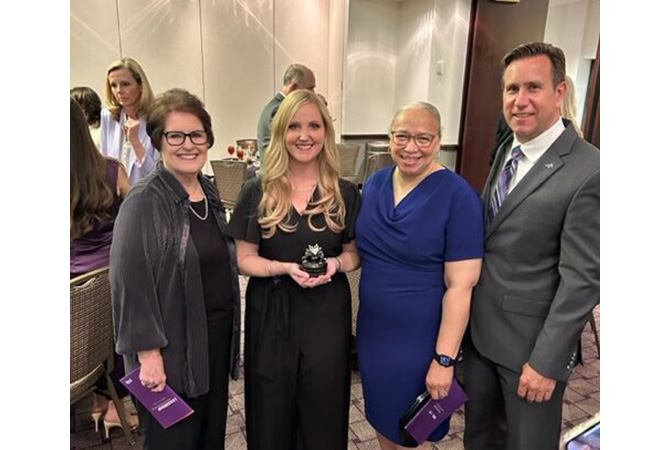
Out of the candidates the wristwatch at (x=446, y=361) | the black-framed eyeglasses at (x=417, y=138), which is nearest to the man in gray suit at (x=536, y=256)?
the wristwatch at (x=446, y=361)

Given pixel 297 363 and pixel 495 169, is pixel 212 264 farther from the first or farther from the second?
pixel 495 169

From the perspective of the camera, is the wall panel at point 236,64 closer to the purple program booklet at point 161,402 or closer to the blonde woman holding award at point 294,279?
the blonde woman holding award at point 294,279

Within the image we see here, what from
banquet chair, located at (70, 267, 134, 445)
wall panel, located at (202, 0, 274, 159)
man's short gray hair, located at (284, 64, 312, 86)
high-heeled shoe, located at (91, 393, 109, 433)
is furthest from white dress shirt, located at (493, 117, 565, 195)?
wall panel, located at (202, 0, 274, 159)

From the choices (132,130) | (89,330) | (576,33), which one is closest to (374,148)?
(576,33)

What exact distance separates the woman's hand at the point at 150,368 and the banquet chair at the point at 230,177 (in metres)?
3.44

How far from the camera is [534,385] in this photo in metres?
1.39

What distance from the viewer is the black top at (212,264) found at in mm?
1500

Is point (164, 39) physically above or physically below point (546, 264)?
above

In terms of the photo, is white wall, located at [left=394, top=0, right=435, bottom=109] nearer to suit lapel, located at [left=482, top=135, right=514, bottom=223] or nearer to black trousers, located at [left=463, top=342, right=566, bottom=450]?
suit lapel, located at [left=482, top=135, right=514, bottom=223]

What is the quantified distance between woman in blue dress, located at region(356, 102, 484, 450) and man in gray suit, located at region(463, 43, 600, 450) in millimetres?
99

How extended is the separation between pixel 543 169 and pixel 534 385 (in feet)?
2.23
